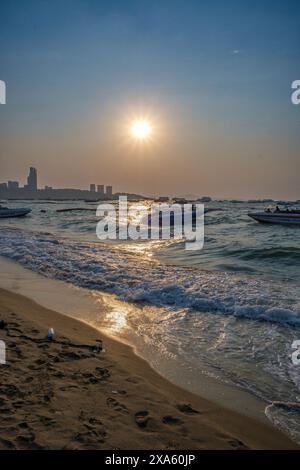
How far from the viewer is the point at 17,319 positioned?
671 centimetres

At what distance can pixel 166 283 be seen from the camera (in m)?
10.8

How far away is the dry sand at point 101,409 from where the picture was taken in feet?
10.8

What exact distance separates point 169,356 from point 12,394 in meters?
2.62

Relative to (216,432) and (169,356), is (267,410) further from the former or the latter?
(169,356)

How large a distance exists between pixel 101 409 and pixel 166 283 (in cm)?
712

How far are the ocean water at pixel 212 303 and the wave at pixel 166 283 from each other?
0.03 meters

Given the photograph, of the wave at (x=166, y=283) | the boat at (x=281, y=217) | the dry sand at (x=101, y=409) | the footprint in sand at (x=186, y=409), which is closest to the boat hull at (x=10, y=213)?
the wave at (x=166, y=283)

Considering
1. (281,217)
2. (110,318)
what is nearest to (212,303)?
(110,318)

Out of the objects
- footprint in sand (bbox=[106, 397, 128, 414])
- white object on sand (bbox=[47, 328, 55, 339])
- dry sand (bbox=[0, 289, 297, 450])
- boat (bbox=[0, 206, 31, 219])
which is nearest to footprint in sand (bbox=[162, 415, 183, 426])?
dry sand (bbox=[0, 289, 297, 450])

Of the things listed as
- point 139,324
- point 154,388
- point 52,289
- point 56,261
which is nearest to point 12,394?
point 154,388

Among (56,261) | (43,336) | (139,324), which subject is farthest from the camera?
(56,261)

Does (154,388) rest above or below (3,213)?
below

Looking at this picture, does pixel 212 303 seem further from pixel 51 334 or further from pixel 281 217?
pixel 281 217

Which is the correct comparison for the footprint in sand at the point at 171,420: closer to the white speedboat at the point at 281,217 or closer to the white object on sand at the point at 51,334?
the white object on sand at the point at 51,334
